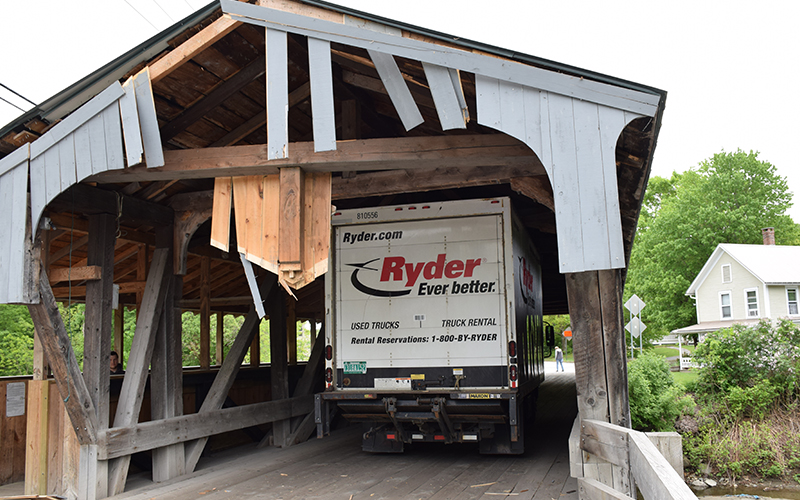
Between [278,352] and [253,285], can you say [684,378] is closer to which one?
[278,352]

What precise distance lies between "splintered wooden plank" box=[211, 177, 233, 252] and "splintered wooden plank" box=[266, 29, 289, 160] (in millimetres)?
1041

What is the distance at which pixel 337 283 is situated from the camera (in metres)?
8.15

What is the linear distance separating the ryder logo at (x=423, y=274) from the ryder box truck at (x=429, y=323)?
1cm

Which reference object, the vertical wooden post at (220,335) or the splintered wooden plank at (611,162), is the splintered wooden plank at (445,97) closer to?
the splintered wooden plank at (611,162)

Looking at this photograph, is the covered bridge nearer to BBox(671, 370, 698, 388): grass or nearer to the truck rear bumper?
the truck rear bumper

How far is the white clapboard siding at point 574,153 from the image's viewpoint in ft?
15.7

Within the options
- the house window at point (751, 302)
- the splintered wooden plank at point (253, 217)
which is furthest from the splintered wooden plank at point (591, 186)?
the house window at point (751, 302)

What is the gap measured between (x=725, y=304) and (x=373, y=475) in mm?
Answer: 28972

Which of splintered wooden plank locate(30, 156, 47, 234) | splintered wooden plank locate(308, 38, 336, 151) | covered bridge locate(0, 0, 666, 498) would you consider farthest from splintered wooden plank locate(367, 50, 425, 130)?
splintered wooden plank locate(30, 156, 47, 234)

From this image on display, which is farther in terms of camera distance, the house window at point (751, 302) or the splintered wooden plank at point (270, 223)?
the house window at point (751, 302)

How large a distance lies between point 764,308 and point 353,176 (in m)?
27.5

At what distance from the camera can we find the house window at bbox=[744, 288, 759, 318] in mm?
29312

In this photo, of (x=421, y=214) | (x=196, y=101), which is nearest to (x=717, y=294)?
(x=421, y=214)

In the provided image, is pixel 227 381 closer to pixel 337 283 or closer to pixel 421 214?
pixel 337 283
